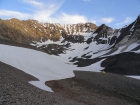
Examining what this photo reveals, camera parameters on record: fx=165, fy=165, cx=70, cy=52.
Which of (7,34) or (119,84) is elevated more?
(7,34)

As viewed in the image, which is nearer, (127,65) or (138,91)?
(138,91)

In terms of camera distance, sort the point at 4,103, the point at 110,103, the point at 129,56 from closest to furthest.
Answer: the point at 4,103 → the point at 110,103 → the point at 129,56

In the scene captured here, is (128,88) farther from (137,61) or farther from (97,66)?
(97,66)

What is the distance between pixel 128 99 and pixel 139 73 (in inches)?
1075

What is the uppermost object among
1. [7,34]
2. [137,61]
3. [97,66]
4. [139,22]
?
[139,22]

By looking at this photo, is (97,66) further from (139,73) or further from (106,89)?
(106,89)

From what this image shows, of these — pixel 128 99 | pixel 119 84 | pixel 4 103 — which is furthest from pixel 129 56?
pixel 4 103

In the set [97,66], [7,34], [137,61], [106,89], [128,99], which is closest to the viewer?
[128,99]

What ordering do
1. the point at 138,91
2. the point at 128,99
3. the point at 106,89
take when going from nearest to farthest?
the point at 128,99, the point at 138,91, the point at 106,89

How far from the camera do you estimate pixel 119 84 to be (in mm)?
34562

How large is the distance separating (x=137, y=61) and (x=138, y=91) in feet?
111

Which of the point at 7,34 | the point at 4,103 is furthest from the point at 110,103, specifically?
the point at 7,34

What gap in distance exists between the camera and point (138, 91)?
29.5 meters

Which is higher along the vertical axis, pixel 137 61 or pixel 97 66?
pixel 137 61
